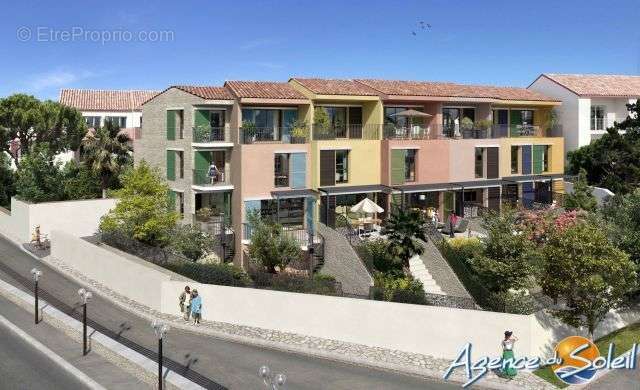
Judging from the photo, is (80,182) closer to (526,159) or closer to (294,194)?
(294,194)

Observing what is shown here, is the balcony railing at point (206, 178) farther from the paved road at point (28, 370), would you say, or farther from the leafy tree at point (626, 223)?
the leafy tree at point (626, 223)

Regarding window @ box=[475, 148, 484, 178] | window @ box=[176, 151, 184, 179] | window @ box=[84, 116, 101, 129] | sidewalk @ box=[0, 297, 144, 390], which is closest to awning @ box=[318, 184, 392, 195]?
window @ box=[475, 148, 484, 178]

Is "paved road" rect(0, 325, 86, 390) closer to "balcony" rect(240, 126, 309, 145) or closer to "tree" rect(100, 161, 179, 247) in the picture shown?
"tree" rect(100, 161, 179, 247)

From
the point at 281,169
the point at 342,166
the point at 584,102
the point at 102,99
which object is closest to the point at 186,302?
the point at 281,169

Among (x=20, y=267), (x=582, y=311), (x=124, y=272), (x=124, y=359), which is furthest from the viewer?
(x=20, y=267)

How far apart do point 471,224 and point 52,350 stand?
24.7 meters

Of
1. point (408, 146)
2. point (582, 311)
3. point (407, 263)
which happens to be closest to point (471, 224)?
point (408, 146)

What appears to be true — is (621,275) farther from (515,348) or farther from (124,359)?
(124,359)

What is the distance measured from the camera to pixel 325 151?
Result: 119ft

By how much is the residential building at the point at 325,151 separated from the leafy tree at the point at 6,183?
991cm

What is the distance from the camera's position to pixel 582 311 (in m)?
21.6

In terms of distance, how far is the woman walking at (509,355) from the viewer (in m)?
19.7

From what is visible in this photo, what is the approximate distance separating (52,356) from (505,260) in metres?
16.9

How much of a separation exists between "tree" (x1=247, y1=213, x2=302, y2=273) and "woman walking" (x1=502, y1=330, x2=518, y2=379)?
41.1 ft
